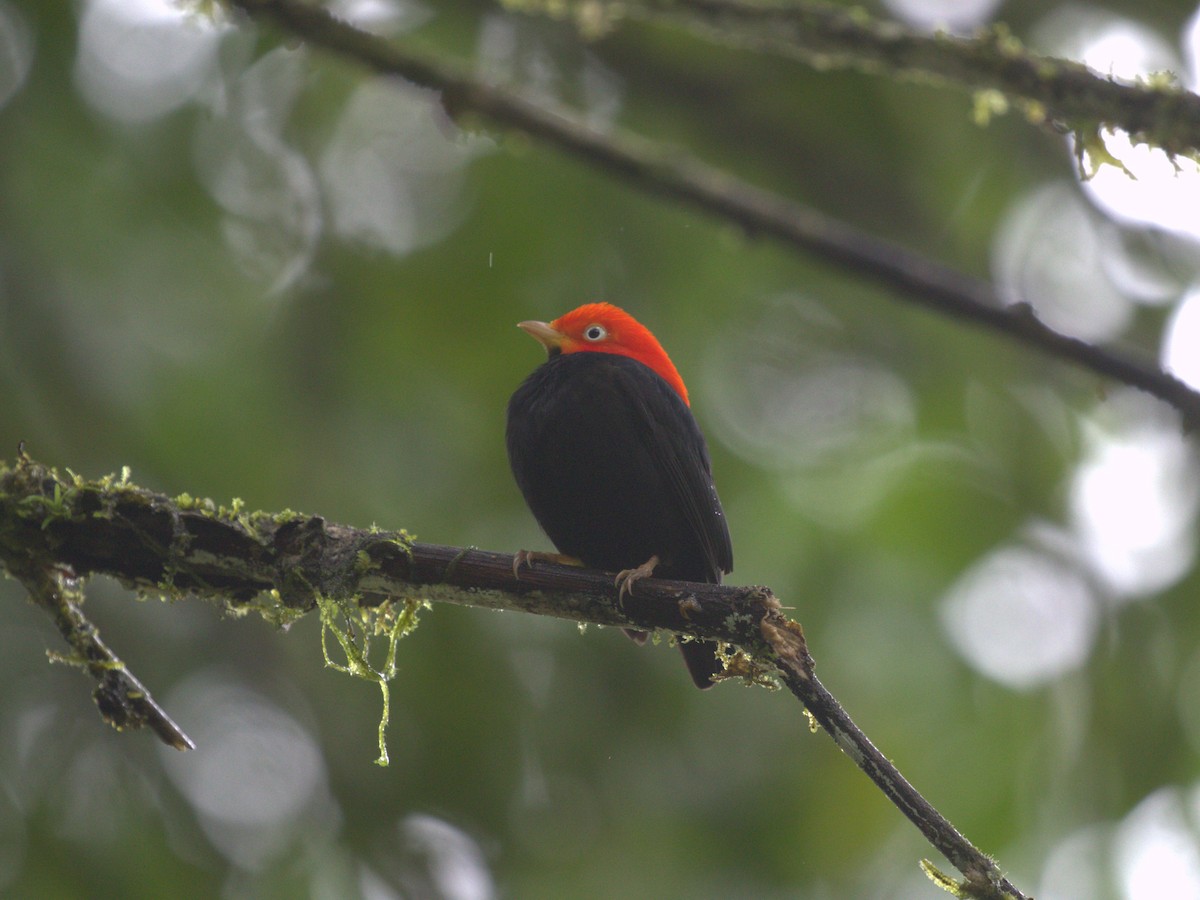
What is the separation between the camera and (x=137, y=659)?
518 cm

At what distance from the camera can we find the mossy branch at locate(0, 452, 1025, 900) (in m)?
2.66

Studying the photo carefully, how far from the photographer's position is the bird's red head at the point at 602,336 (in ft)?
16.1

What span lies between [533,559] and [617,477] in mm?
493

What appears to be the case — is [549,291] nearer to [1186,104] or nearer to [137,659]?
[137,659]

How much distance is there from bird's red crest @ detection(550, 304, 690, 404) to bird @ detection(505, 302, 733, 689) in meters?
0.58

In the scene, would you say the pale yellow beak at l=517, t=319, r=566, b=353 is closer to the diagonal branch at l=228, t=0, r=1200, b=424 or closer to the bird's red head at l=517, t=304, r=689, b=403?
the bird's red head at l=517, t=304, r=689, b=403

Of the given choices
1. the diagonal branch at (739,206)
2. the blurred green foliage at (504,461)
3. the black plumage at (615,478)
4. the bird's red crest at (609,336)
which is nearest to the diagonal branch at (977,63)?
the diagonal branch at (739,206)

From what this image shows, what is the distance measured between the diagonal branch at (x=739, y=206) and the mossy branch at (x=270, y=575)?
1.10 metres

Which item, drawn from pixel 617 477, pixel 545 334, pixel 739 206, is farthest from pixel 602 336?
pixel 739 206

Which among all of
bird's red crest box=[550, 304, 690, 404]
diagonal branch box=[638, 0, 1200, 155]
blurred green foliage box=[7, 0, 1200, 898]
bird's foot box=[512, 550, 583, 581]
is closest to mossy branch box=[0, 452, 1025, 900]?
bird's foot box=[512, 550, 583, 581]

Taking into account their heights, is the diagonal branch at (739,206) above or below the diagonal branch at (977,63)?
below

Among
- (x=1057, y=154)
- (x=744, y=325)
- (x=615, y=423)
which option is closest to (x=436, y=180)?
(x=744, y=325)

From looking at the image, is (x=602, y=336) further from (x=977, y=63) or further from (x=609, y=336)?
(x=977, y=63)

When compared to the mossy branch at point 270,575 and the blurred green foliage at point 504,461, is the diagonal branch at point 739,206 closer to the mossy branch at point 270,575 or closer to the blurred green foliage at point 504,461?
the mossy branch at point 270,575
